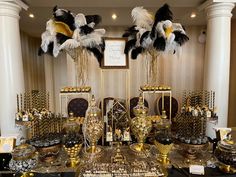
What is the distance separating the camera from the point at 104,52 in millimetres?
2014

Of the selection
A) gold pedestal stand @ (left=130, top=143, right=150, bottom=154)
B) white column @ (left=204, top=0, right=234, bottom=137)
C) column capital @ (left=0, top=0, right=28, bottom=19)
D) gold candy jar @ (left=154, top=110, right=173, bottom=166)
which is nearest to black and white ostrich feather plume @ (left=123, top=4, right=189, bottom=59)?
white column @ (left=204, top=0, right=234, bottom=137)

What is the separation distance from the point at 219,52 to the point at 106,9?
180cm

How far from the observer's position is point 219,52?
2322 millimetres

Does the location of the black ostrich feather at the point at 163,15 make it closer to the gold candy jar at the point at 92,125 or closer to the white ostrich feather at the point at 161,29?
the white ostrich feather at the point at 161,29

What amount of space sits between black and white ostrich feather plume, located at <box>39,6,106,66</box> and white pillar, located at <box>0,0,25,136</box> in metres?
0.48

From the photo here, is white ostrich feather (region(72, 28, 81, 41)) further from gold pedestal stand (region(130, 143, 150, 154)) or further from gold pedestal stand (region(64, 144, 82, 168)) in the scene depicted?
gold pedestal stand (region(130, 143, 150, 154))

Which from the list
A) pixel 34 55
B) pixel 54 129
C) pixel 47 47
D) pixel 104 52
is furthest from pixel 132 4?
pixel 34 55

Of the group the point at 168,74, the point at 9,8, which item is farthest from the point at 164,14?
the point at 168,74

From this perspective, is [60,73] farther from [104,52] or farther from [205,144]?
[205,144]

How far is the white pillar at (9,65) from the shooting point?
211 cm

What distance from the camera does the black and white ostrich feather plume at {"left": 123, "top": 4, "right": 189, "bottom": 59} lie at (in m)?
1.90

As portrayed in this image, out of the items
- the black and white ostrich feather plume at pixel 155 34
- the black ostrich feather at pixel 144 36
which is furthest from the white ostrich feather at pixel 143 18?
the black ostrich feather at pixel 144 36

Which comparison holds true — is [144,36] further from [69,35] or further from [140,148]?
[140,148]

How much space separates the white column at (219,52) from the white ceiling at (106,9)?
1.05 feet
